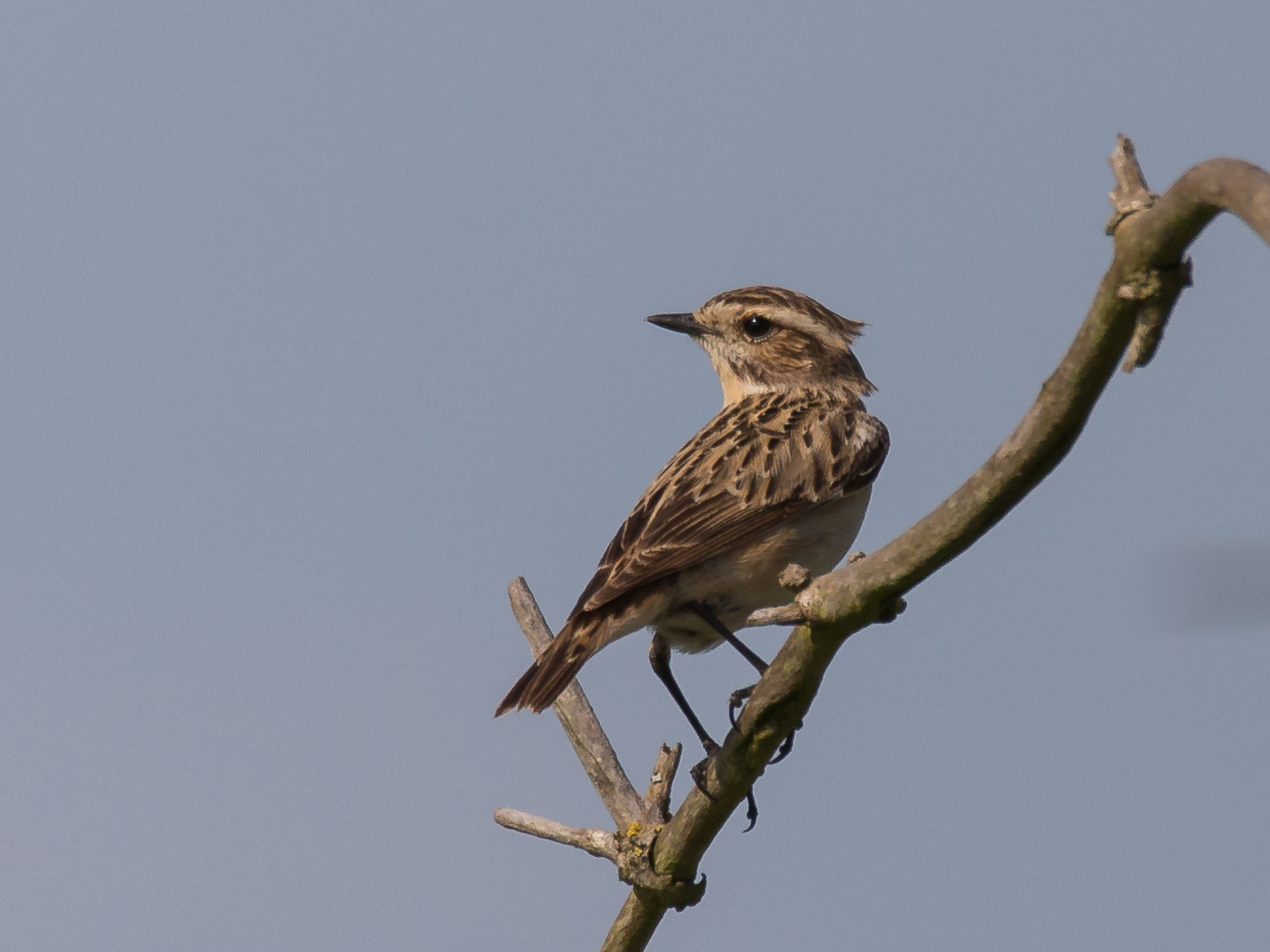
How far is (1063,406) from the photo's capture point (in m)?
4.43

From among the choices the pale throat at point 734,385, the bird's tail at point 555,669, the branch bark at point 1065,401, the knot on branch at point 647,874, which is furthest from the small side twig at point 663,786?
the pale throat at point 734,385

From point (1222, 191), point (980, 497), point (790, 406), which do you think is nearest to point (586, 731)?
point (790, 406)

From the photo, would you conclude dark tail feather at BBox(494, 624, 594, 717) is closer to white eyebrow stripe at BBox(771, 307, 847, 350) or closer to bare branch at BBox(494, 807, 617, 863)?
bare branch at BBox(494, 807, 617, 863)

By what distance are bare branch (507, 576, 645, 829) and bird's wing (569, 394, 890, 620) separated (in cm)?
55

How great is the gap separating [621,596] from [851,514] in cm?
158

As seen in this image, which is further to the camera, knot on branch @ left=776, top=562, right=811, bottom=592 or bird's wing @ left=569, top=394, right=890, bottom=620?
bird's wing @ left=569, top=394, right=890, bottom=620

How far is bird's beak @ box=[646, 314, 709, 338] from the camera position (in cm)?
1114

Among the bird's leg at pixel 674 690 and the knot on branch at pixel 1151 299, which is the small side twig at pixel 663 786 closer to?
the bird's leg at pixel 674 690

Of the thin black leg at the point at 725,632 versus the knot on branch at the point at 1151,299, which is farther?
the thin black leg at the point at 725,632

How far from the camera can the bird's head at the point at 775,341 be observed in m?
10.9

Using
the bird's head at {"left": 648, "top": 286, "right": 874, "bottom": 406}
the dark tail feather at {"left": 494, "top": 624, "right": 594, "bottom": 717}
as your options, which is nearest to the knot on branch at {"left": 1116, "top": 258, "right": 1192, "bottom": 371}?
the dark tail feather at {"left": 494, "top": 624, "right": 594, "bottom": 717}

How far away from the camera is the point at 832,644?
577 centimetres

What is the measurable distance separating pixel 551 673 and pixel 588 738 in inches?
26.3

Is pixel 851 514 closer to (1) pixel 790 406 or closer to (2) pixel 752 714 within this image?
(1) pixel 790 406
